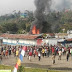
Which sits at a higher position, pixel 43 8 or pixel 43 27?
pixel 43 8

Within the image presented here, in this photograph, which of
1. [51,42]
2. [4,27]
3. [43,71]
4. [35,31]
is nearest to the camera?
[43,71]

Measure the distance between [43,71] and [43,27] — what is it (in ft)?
172

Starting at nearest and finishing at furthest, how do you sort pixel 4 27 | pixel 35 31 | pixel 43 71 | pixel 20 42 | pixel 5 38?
1. pixel 43 71
2. pixel 20 42
3. pixel 5 38
4. pixel 35 31
5. pixel 4 27

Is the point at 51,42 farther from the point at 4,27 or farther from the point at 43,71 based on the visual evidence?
the point at 4,27

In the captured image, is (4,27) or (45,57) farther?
(4,27)

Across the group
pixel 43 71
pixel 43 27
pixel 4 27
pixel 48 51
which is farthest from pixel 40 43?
pixel 4 27

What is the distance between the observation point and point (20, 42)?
3681 centimetres

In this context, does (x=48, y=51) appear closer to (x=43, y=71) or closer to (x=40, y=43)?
(x=40, y=43)

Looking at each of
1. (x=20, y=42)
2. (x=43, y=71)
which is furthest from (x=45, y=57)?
(x=20, y=42)

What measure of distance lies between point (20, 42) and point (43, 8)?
106 feet

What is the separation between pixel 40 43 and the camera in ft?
109

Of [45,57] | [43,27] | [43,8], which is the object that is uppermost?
[43,8]

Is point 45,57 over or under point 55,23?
under

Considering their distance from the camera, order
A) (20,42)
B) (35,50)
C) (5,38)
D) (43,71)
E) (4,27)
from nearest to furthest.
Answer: (43,71)
(35,50)
(20,42)
(5,38)
(4,27)
